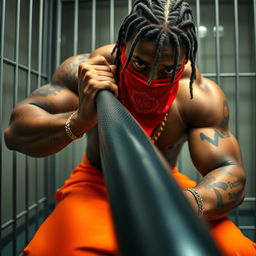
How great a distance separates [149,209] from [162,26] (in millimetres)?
571

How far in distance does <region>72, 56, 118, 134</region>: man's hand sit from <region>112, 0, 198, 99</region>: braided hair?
0.26ft

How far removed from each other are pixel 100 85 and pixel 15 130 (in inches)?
15.4

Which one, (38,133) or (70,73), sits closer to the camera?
(38,133)

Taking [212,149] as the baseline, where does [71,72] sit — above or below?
above

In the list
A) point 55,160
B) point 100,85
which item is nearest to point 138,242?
Answer: point 100,85

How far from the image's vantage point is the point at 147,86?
68 centimetres

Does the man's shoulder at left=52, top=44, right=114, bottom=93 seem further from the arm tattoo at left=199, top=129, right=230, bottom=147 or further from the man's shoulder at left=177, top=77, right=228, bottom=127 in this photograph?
the arm tattoo at left=199, top=129, right=230, bottom=147

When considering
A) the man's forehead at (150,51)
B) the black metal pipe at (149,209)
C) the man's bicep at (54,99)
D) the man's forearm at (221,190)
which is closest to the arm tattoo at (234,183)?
the man's forearm at (221,190)

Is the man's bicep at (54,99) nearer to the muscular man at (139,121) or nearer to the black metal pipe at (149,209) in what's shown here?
the muscular man at (139,121)

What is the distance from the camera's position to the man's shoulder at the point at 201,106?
89 centimetres

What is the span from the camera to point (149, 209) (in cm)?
13

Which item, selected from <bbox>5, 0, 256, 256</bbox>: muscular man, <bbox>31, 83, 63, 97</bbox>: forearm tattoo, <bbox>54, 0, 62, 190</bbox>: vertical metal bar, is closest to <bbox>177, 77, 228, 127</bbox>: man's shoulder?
<bbox>5, 0, 256, 256</bbox>: muscular man

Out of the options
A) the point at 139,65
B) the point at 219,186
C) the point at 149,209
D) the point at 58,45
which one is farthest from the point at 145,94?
the point at 58,45

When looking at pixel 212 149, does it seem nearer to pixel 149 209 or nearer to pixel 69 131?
pixel 69 131
